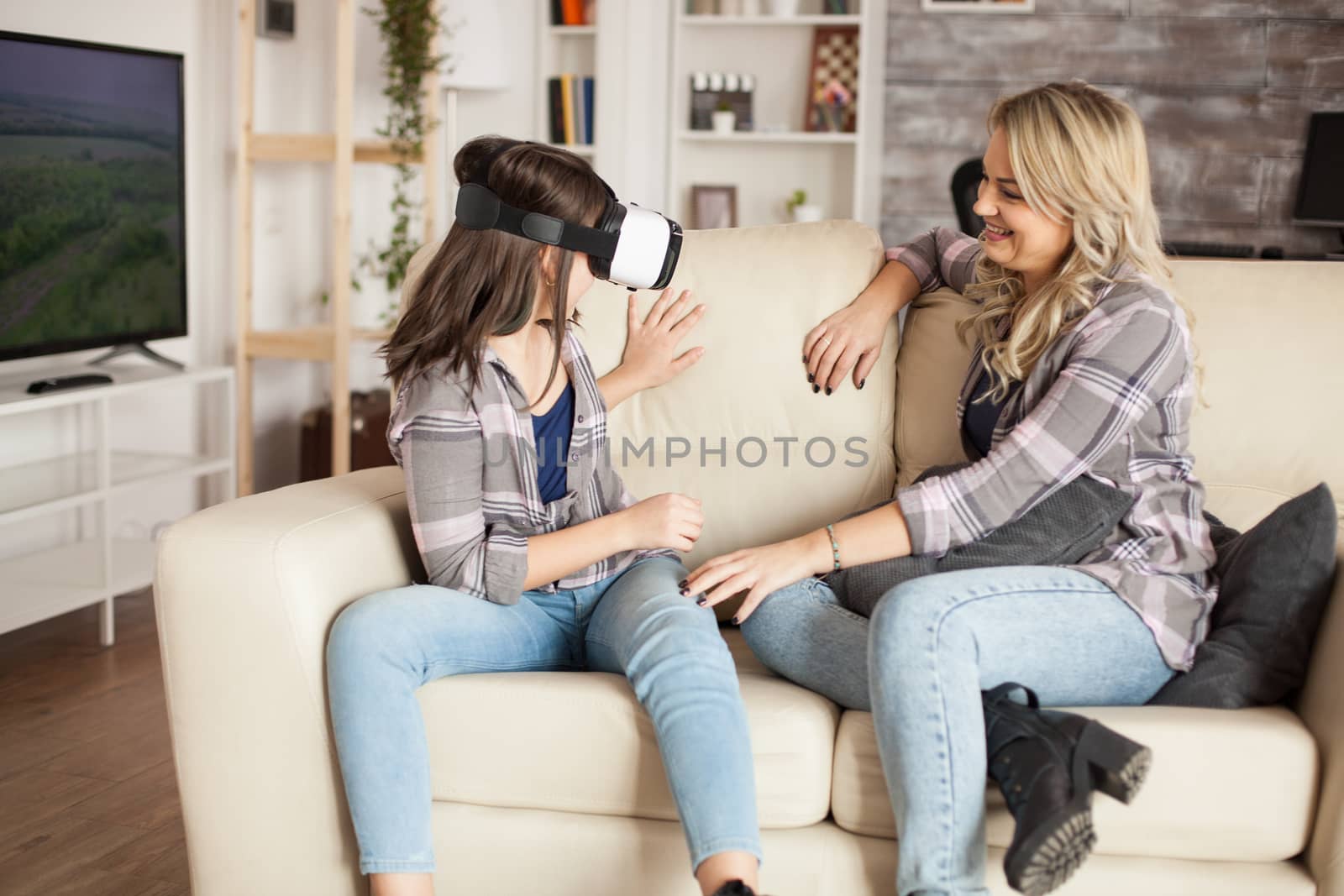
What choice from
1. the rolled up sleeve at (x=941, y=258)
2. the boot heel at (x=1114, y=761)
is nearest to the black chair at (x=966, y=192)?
the rolled up sleeve at (x=941, y=258)

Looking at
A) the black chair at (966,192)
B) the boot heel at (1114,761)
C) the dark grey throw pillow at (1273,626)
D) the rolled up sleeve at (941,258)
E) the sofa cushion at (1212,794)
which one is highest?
the black chair at (966,192)

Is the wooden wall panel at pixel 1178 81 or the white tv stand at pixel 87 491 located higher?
the wooden wall panel at pixel 1178 81

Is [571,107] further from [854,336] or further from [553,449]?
[553,449]

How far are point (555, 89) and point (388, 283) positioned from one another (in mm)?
1157

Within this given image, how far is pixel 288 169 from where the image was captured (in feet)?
12.8

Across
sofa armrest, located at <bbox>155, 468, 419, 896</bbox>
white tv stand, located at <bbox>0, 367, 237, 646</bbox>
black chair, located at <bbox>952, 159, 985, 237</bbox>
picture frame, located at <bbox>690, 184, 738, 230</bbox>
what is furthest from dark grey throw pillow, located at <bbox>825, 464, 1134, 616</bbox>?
picture frame, located at <bbox>690, 184, 738, 230</bbox>

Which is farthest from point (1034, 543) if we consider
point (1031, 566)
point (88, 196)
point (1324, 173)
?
point (1324, 173)

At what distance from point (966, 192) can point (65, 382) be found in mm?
2537

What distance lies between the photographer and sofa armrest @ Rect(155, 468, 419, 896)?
4.85ft

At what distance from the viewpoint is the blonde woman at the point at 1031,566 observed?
133 cm

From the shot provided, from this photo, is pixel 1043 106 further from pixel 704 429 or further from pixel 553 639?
pixel 553 639

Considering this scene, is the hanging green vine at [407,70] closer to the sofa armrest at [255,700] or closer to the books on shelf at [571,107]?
the books on shelf at [571,107]

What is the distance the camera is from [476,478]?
1.55m

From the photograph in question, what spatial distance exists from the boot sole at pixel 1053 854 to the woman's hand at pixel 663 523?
55 cm
